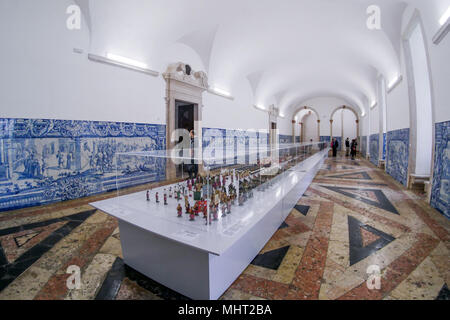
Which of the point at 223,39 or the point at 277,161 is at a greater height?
the point at 223,39

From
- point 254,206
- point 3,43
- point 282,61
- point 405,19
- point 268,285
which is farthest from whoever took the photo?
point 282,61

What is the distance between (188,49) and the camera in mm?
6754

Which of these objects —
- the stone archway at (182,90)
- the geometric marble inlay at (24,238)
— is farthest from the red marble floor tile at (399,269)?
the stone archway at (182,90)

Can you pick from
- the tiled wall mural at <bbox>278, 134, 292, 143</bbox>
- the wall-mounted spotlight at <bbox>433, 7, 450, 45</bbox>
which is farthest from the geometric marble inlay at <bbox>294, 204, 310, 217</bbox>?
the tiled wall mural at <bbox>278, 134, 292, 143</bbox>

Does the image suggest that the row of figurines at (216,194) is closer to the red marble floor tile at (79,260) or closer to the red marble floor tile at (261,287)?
the red marble floor tile at (261,287)

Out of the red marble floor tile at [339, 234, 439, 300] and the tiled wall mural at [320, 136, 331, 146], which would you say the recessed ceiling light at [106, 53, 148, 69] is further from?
the tiled wall mural at [320, 136, 331, 146]

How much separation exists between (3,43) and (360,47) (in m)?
8.96

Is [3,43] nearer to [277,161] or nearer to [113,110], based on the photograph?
[113,110]

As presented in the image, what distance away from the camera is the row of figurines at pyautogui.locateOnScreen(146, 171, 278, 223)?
181 cm

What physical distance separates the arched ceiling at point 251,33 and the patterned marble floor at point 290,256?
3.65 metres

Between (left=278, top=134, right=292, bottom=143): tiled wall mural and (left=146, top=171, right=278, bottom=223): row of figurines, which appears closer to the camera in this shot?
(left=146, top=171, right=278, bottom=223): row of figurines

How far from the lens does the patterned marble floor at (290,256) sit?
70.9 inches

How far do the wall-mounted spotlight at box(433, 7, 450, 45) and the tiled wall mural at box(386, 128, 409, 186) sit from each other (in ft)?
9.23
